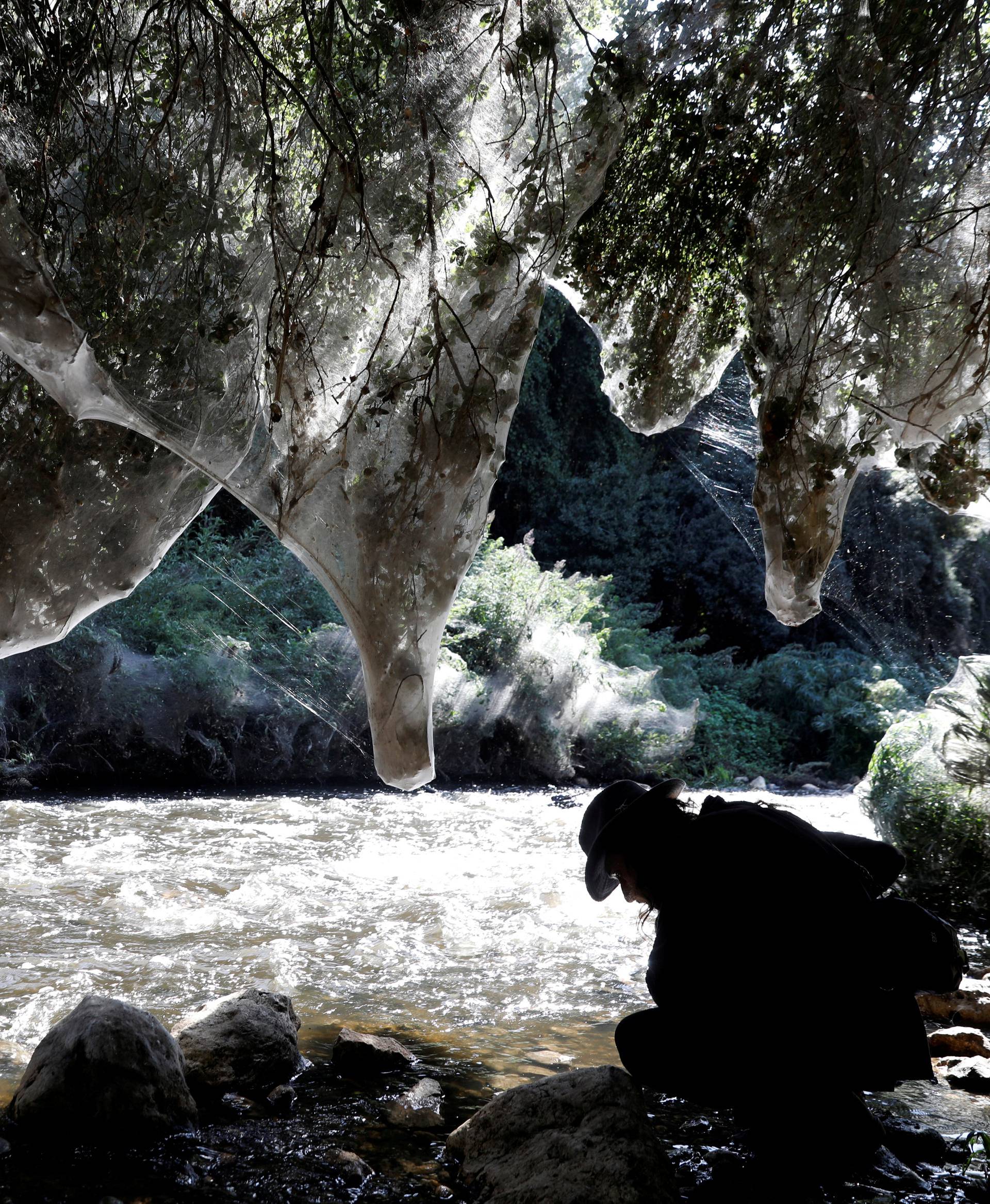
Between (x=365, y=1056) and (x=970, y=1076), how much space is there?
84.4 inches

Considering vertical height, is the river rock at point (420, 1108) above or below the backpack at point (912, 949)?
below

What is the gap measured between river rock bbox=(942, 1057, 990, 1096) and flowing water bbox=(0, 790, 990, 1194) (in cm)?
10

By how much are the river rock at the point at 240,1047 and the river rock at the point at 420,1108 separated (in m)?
0.42

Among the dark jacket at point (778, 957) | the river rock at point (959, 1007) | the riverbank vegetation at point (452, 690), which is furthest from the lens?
the riverbank vegetation at point (452, 690)

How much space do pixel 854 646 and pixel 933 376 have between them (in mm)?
14257

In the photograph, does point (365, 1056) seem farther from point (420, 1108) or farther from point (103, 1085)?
point (103, 1085)

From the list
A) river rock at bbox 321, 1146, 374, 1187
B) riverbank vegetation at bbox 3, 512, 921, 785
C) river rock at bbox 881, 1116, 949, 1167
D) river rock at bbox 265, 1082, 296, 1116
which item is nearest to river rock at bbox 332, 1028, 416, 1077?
river rock at bbox 265, 1082, 296, 1116

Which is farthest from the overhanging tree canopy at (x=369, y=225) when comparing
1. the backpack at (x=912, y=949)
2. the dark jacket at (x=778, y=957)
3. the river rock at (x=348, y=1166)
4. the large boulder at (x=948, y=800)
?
the large boulder at (x=948, y=800)

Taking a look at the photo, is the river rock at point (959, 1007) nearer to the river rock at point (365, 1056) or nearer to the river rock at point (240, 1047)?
the river rock at point (365, 1056)

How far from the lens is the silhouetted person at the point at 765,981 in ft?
7.90

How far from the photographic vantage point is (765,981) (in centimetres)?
241

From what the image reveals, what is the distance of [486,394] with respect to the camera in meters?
3.05

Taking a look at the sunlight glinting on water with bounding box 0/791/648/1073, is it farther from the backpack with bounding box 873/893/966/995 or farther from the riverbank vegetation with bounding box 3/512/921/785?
the backpack with bounding box 873/893/966/995

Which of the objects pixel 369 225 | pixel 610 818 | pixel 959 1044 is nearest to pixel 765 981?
pixel 610 818
